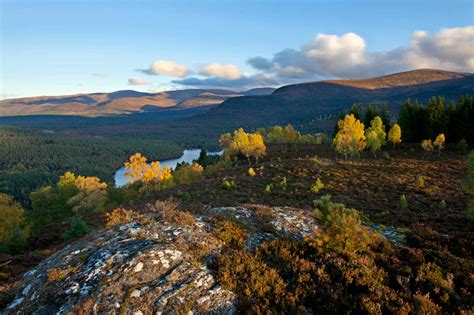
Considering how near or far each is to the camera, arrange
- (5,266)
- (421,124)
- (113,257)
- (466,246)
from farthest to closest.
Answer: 1. (421,124)
2. (5,266)
3. (466,246)
4. (113,257)

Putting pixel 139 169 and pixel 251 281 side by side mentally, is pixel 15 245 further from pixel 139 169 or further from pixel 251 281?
pixel 139 169

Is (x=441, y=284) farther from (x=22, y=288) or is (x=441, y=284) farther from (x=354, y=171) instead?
(x=354, y=171)

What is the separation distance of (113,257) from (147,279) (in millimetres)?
1726

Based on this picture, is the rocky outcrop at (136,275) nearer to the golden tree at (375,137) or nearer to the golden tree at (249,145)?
the golden tree at (375,137)

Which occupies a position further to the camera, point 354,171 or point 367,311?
point 354,171

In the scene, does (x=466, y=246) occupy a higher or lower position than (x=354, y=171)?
higher

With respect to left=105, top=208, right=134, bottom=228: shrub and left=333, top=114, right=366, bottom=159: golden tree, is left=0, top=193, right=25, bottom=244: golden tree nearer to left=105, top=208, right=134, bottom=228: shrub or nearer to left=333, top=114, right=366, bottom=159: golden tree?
left=105, top=208, right=134, bottom=228: shrub

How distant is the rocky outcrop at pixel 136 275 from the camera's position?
26.9ft

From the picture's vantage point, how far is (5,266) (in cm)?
1529

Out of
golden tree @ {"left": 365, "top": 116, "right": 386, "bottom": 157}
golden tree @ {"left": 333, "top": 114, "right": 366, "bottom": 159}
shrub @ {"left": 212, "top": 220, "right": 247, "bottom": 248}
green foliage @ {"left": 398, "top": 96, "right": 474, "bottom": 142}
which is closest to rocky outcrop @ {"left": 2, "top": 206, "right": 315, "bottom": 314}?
shrub @ {"left": 212, "top": 220, "right": 247, "bottom": 248}

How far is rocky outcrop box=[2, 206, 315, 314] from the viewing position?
26.9 ft

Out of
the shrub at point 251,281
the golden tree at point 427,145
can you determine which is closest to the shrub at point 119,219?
the shrub at point 251,281

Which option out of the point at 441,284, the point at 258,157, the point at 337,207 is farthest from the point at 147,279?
the point at 258,157

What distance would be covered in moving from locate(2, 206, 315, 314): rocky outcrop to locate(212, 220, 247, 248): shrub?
0.27 meters
